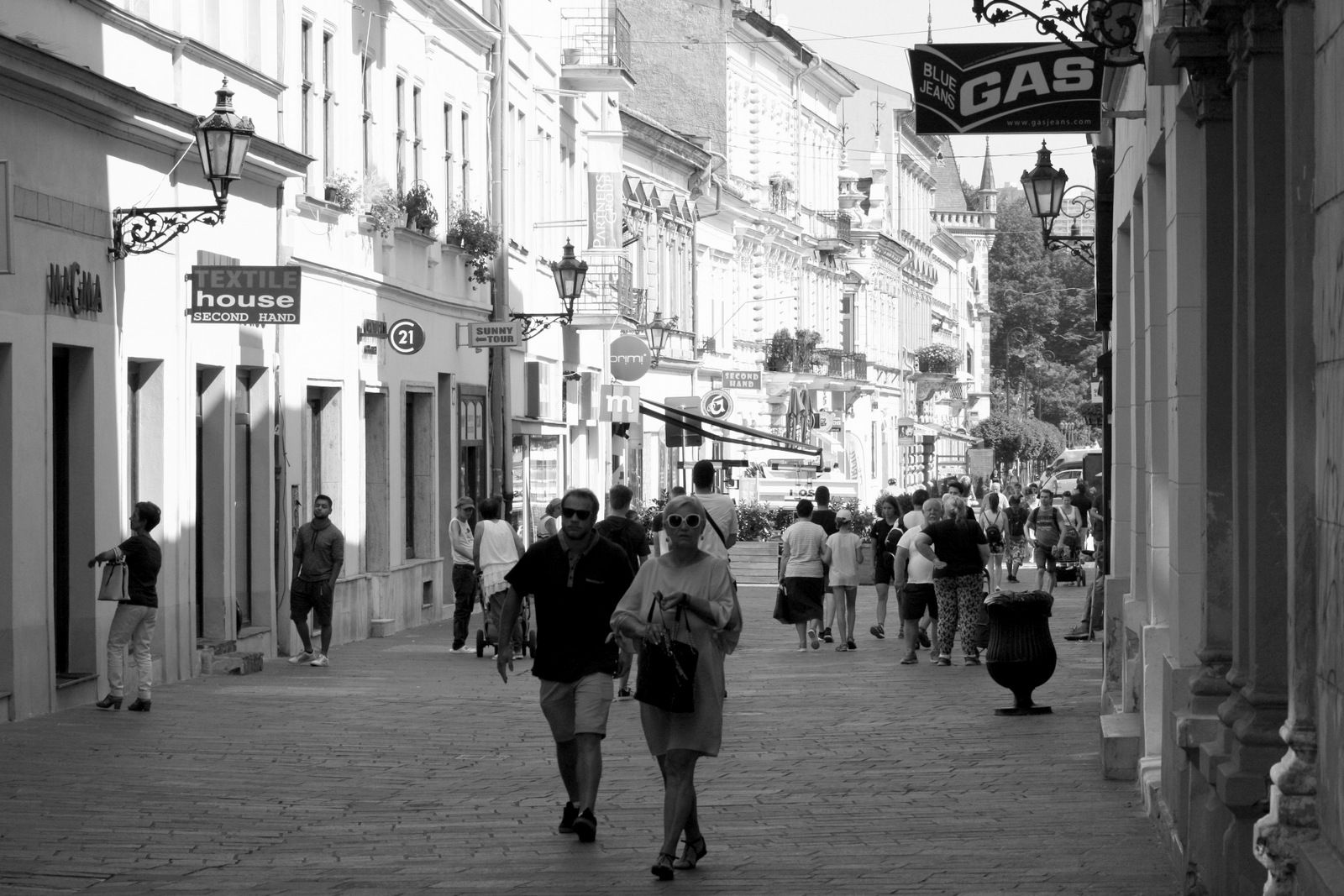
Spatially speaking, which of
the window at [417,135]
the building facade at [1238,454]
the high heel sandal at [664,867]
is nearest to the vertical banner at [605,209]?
the window at [417,135]

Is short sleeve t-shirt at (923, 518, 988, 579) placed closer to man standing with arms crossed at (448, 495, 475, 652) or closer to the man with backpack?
man standing with arms crossed at (448, 495, 475, 652)

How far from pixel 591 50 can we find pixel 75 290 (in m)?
24.1

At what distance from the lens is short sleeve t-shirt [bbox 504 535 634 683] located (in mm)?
Answer: 10508

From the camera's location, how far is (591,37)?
1582 inches

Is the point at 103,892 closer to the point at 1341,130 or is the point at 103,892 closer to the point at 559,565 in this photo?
the point at 559,565

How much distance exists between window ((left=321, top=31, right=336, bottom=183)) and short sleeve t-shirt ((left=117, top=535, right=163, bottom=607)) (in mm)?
9223

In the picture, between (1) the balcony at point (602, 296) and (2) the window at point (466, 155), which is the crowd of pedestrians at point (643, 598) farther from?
(1) the balcony at point (602, 296)

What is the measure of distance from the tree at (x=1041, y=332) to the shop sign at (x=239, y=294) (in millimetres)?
110939

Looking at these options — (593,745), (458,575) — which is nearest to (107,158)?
(458,575)

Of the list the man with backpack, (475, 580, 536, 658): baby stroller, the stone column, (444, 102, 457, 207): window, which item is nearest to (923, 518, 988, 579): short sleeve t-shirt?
(475, 580, 536, 658): baby stroller

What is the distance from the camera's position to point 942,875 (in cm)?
953

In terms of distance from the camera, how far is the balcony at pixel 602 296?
37.9 meters

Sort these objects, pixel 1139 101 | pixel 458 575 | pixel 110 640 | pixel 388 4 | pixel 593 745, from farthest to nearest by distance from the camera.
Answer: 1. pixel 388 4
2. pixel 458 575
3. pixel 110 640
4. pixel 1139 101
5. pixel 593 745

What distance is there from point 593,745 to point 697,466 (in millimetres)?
7099
